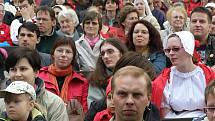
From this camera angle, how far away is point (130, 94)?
3.14 m

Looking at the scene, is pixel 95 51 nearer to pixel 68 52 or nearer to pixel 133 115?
pixel 68 52

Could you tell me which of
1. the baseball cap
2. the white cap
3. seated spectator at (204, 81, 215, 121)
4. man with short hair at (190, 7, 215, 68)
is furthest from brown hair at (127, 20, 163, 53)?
seated spectator at (204, 81, 215, 121)

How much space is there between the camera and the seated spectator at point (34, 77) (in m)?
4.96

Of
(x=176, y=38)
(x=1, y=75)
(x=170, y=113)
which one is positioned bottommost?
(x=170, y=113)

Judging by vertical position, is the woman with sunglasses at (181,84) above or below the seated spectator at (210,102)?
below

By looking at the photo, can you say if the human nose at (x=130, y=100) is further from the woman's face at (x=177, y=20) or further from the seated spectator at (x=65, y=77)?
the woman's face at (x=177, y=20)

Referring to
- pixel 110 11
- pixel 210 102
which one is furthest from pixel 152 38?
pixel 110 11

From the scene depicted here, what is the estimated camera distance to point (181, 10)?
8.15 metres

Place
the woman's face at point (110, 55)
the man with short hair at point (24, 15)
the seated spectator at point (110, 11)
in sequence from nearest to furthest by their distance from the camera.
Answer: the woman's face at point (110, 55), the man with short hair at point (24, 15), the seated spectator at point (110, 11)

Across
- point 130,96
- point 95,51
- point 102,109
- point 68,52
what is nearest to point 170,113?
point 102,109

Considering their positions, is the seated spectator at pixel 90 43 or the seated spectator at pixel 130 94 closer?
the seated spectator at pixel 130 94

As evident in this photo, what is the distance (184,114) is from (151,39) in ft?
6.14

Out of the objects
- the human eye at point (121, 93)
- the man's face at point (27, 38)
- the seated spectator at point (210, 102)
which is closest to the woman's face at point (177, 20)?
the man's face at point (27, 38)

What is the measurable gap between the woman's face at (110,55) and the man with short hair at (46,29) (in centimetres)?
196
